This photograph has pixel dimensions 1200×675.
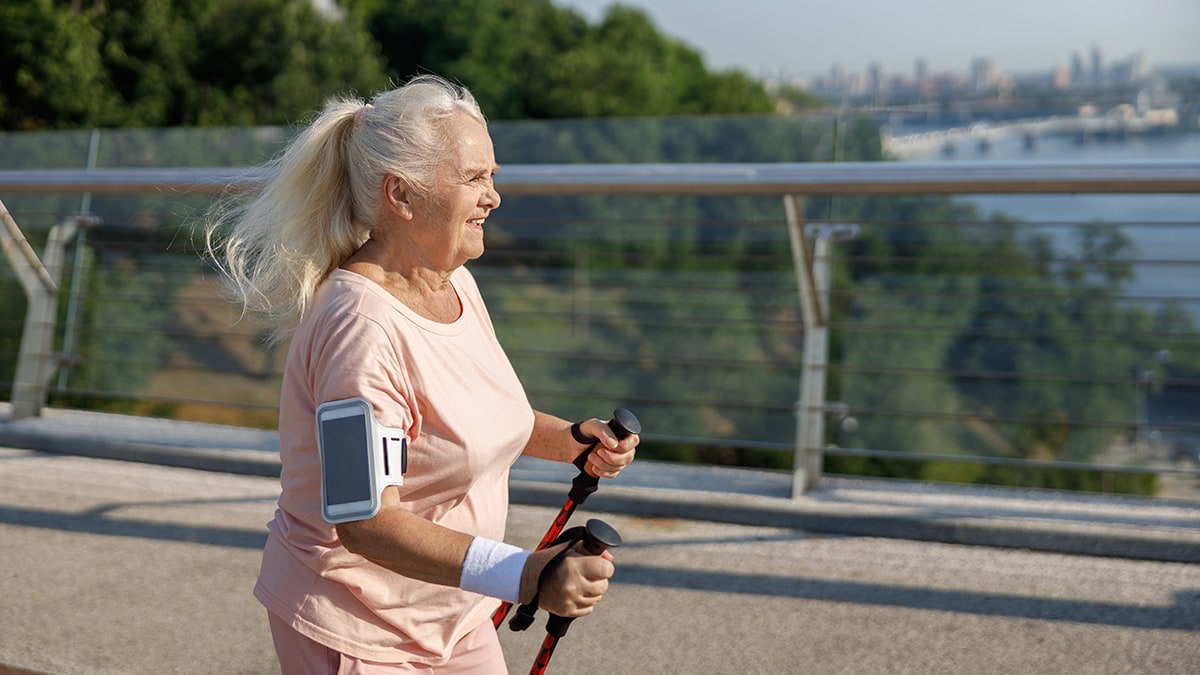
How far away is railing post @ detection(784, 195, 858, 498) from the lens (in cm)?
425

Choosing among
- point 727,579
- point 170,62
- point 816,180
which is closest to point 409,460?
point 727,579

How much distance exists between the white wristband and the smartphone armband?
158 mm

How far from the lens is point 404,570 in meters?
1.82

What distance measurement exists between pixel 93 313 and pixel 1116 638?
6419 millimetres

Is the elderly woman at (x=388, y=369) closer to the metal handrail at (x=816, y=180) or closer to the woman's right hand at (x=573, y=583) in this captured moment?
the woman's right hand at (x=573, y=583)

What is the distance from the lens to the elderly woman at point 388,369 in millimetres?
1870

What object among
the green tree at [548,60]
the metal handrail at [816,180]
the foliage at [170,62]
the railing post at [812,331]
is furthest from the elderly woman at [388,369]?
the green tree at [548,60]

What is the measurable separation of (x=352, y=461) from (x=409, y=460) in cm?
19

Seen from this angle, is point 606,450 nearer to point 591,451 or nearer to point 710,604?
point 591,451

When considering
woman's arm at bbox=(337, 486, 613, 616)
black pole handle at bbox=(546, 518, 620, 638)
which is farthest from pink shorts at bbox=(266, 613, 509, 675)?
black pole handle at bbox=(546, 518, 620, 638)

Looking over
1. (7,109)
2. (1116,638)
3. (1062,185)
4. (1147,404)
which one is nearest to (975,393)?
(1147,404)

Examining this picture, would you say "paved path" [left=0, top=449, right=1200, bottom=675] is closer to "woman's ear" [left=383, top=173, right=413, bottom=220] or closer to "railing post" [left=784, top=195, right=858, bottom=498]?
"railing post" [left=784, top=195, right=858, bottom=498]

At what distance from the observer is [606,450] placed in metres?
2.25

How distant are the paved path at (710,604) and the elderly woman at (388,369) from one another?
1.09 metres
